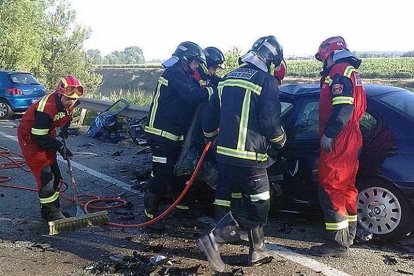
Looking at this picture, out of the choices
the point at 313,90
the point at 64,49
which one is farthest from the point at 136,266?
the point at 64,49

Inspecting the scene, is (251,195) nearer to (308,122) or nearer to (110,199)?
(308,122)

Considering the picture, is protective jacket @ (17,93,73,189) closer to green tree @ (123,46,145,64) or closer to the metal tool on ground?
the metal tool on ground

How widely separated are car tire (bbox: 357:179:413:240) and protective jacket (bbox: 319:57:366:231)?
9.6 inches

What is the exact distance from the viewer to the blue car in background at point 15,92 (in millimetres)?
14023

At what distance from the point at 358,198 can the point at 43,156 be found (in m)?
3.48

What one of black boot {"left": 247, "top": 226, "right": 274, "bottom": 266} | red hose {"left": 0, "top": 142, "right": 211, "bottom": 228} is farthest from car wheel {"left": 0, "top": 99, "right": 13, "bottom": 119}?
black boot {"left": 247, "top": 226, "right": 274, "bottom": 266}

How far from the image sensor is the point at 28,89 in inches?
567

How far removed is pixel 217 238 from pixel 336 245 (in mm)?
1165

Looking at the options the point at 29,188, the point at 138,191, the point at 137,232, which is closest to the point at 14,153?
the point at 29,188

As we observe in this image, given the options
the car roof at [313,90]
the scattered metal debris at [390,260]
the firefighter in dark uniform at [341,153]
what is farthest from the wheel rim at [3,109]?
the scattered metal debris at [390,260]

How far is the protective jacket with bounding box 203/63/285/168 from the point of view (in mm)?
3996

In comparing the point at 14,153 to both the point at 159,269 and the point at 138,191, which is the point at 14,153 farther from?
the point at 159,269

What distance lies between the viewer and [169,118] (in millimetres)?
5141

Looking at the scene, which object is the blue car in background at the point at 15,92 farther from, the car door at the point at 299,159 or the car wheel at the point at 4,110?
the car door at the point at 299,159
